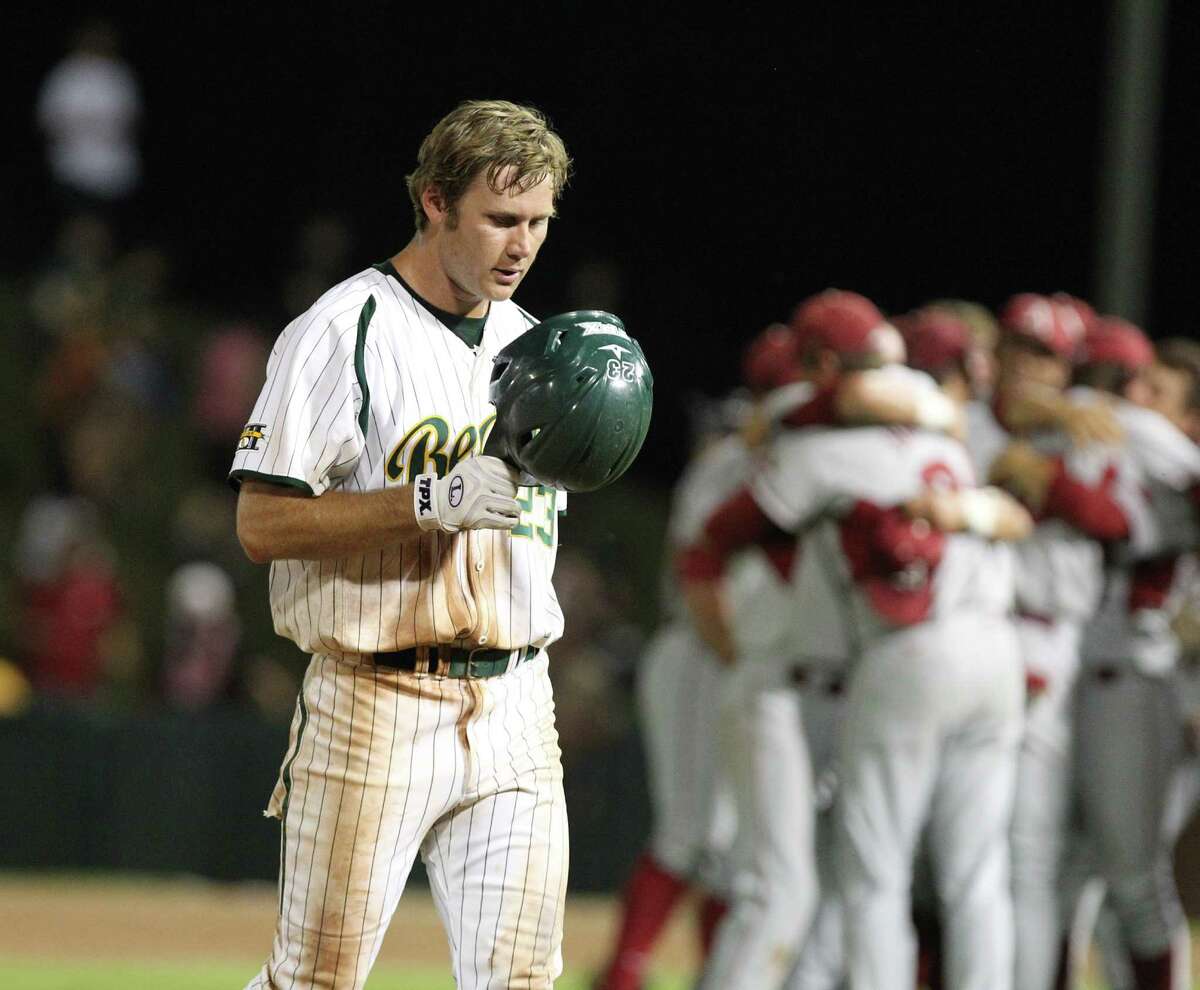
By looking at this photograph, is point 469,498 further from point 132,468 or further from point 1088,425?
point 132,468

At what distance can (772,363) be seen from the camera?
677cm

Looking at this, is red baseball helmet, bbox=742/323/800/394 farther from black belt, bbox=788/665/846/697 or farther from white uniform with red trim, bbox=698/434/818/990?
black belt, bbox=788/665/846/697

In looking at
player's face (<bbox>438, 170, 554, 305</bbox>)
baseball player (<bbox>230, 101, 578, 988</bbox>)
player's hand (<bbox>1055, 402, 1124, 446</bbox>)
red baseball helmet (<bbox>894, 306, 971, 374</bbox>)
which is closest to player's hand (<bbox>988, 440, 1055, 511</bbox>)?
player's hand (<bbox>1055, 402, 1124, 446</bbox>)

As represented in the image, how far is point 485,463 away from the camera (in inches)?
140

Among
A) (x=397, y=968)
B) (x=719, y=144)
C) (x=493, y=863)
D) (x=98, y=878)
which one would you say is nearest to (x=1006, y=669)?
(x=493, y=863)

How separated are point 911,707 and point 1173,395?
1.80 meters

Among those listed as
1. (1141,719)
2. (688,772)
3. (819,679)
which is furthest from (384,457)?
(688,772)

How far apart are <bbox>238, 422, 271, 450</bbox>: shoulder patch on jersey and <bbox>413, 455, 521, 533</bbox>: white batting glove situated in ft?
0.95

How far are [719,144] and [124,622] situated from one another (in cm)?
519

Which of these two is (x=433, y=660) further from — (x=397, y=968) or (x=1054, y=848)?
(x=397, y=968)

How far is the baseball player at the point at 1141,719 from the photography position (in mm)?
6184

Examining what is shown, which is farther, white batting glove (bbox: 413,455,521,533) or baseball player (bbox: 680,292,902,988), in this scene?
baseball player (bbox: 680,292,902,988)

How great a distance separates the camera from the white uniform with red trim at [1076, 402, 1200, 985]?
6.18 m

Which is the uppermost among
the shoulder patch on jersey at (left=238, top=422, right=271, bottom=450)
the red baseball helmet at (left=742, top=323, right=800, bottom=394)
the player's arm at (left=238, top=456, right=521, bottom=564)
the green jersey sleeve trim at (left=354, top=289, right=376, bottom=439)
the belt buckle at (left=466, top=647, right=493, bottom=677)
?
the red baseball helmet at (left=742, top=323, right=800, bottom=394)
